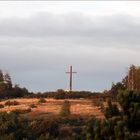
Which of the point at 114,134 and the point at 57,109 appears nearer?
the point at 114,134

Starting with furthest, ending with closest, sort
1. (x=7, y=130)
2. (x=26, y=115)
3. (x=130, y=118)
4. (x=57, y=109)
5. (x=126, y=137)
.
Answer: (x=57, y=109) → (x=26, y=115) → (x=7, y=130) → (x=130, y=118) → (x=126, y=137)

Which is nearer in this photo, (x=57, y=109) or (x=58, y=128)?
(x=58, y=128)

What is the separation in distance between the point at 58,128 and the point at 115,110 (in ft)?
73.9

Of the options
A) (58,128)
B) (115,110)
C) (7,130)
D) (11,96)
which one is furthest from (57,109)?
(115,110)

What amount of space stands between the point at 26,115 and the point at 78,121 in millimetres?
8986

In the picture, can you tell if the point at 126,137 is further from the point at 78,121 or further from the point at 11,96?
the point at 11,96

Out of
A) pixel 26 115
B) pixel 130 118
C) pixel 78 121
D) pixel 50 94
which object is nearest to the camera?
pixel 130 118

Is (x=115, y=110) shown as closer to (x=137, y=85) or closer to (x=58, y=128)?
(x=58, y=128)

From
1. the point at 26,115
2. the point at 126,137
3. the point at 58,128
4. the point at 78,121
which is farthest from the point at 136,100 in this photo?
the point at 26,115

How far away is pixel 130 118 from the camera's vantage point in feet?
112

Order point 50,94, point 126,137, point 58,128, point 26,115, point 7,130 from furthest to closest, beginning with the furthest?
1. point 50,94
2. point 26,115
3. point 58,128
4. point 7,130
5. point 126,137

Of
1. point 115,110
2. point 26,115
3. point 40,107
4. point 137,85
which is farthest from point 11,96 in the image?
point 115,110

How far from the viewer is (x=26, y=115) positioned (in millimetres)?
69125

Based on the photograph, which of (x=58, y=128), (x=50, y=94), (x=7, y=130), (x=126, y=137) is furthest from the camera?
(x=50, y=94)
